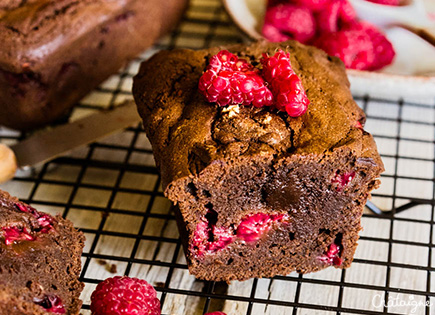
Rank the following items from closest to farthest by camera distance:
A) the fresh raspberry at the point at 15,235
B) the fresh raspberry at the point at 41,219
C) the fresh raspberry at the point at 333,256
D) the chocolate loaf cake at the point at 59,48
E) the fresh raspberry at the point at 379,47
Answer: the fresh raspberry at the point at 15,235 → the fresh raspberry at the point at 41,219 → the fresh raspberry at the point at 333,256 → the chocolate loaf cake at the point at 59,48 → the fresh raspberry at the point at 379,47

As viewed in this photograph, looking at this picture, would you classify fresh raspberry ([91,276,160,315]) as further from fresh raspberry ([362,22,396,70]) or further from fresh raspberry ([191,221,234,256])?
fresh raspberry ([362,22,396,70])

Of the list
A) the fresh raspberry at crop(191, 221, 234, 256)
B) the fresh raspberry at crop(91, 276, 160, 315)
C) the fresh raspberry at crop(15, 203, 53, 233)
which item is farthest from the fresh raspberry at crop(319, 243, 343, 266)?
the fresh raspberry at crop(15, 203, 53, 233)

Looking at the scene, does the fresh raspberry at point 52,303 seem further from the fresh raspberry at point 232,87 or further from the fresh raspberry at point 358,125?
the fresh raspberry at point 358,125

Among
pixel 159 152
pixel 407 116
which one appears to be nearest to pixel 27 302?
pixel 159 152

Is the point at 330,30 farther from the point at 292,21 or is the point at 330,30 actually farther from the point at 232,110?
the point at 232,110

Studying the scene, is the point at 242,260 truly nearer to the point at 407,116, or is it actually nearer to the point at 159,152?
the point at 159,152

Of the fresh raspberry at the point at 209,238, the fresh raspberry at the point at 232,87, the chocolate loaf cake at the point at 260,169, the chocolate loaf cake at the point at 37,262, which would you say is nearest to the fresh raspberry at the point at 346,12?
the chocolate loaf cake at the point at 260,169
